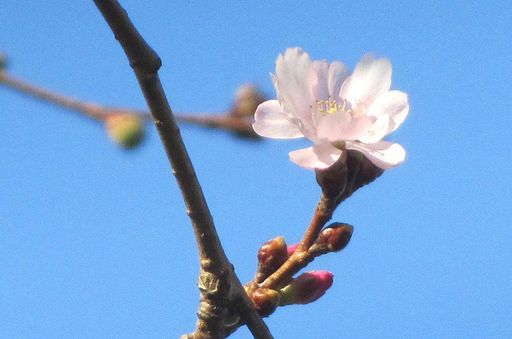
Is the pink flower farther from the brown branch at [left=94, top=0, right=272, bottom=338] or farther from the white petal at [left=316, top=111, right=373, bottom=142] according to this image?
the brown branch at [left=94, top=0, right=272, bottom=338]

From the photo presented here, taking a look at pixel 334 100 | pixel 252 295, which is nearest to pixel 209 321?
pixel 252 295

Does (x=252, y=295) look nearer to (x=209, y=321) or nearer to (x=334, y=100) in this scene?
(x=209, y=321)

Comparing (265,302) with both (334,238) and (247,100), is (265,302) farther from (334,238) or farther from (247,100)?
(247,100)

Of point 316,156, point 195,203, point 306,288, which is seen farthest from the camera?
point 306,288

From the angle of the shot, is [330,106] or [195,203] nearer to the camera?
[195,203]

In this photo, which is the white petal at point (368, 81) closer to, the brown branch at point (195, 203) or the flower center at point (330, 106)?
the flower center at point (330, 106)

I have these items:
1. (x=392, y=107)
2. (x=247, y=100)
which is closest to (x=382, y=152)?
(x=392, y=107)

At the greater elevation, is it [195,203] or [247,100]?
[247,100]

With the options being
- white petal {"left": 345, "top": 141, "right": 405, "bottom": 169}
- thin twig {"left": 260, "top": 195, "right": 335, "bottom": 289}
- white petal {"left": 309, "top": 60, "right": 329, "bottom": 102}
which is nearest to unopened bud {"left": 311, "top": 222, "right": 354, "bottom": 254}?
thin twig {"left": 260, "top": 195, "right": 335, "bottom": 289}
